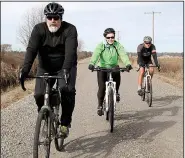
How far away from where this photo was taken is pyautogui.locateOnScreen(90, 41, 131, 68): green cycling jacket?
7527 millimetres

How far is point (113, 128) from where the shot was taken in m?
7.09

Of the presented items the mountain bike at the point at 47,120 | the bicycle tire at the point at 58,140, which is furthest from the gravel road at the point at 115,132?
the mountain bike at the point at 47,120

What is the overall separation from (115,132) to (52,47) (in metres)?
2.52

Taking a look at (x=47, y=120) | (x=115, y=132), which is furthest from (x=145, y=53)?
(x=47, y=120)

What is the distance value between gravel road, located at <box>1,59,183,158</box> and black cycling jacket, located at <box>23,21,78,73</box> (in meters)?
1.38

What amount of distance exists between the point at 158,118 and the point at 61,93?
12.3ft

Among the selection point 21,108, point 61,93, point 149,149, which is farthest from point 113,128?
point 21,108

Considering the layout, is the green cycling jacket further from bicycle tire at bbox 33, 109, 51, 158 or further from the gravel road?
bicycle tire at bbox 33, 109, 51, 158

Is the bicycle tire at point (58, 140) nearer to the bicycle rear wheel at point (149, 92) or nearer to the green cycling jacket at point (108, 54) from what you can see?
the green cycling jacket at point (108, 54)

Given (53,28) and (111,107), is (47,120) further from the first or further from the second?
(111,107)

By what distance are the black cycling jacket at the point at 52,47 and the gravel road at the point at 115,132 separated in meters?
1.38

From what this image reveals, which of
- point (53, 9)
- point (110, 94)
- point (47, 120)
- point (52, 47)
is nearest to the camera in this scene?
point (47, 120)

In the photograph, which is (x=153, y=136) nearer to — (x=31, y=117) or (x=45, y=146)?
(x=45, y=146)

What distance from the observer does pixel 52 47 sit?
5102 millimetres
